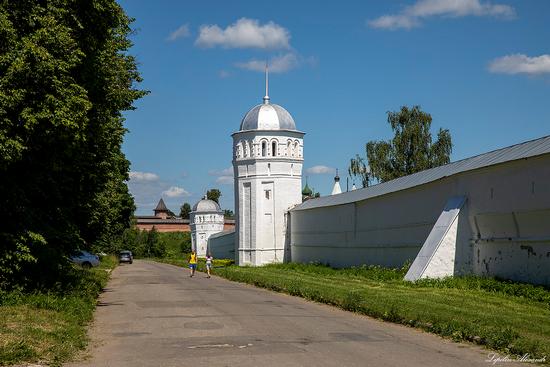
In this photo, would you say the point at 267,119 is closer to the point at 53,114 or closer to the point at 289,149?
the point at 289,149

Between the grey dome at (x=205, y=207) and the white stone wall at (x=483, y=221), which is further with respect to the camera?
the grey dome at (x=205, y=207)

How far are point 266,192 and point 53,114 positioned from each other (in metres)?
39.4

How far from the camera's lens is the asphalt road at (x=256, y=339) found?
9.88 m

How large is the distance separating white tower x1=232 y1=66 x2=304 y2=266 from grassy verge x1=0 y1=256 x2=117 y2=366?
34.3 m

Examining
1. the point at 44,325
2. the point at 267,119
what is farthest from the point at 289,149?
the point at 44,325

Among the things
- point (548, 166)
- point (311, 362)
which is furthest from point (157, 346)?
point (548, 166)

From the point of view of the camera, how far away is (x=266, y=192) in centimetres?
5269

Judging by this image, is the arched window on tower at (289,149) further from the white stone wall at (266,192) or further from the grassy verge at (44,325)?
the grassy verge at (44,325)

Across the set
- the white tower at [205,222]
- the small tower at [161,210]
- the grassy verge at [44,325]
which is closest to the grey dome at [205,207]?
the white tower at [205,222]

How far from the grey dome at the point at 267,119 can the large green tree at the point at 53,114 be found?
105 ft

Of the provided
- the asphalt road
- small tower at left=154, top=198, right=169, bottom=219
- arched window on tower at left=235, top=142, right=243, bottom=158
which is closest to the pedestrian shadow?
the asphalt road

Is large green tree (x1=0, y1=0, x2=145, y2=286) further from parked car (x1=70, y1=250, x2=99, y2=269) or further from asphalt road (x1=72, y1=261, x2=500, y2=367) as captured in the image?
parked car (x1=70, y1=250, x2=99, y2=269)

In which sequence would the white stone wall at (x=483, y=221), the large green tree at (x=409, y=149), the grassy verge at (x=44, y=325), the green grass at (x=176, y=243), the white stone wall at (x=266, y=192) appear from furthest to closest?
the green grass at (x=176, y=243)
the large green tree at (x=409, y=149)
the white stone wall at (x=266, y=192)
the white stone wall at (x=483, y=221)
the grassy verge at (x=44, y=325)

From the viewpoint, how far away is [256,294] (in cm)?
2347
